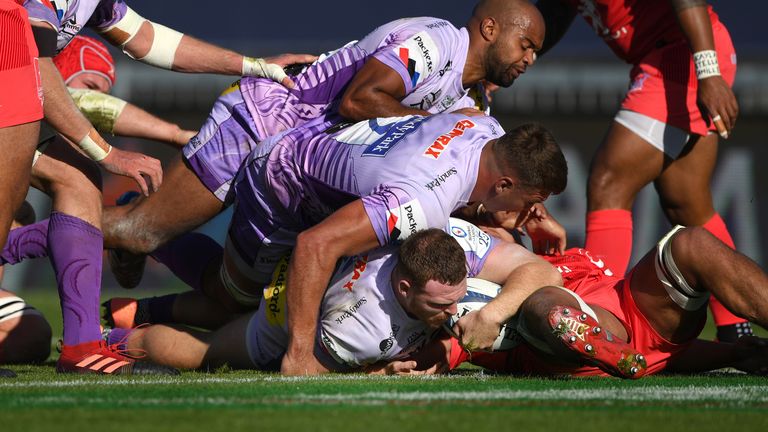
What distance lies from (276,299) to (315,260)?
56cm

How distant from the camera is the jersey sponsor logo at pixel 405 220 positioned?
161 inches

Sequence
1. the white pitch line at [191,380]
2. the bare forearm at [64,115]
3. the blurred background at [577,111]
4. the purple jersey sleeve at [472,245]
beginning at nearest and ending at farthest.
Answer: the white pitch line at [191,380] < the bare forearm at [64,115] < the purple jersey sleeve at [472,245] < the blurred background at [577,111]

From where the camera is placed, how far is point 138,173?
4.34m

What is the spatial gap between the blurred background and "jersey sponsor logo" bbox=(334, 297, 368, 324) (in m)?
7.20

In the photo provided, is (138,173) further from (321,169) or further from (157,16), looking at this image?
(157,16)

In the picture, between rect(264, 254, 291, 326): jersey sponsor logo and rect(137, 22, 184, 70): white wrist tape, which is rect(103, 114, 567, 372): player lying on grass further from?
rect(137, 22, 184, 70): white wrist tape

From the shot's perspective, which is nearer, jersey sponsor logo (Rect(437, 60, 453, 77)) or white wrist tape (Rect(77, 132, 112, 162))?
white wrist tape (Rect(77, 132, 112, 162))

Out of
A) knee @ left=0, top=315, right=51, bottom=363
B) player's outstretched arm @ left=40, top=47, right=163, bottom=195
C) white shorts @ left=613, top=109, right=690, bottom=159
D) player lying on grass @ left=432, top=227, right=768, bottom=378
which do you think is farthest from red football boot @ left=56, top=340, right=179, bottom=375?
white shorts @ left=613, top=109, right=690, bottom=159

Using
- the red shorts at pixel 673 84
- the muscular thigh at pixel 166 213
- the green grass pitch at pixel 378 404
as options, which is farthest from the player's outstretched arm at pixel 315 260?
the red shorts at pixel 673 84

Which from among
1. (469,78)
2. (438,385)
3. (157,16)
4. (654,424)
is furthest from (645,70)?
(157,16)

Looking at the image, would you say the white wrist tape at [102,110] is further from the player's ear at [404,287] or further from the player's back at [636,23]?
the player's back at [636,23]

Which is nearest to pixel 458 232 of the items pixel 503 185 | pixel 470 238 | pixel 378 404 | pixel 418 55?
pixel 470 238

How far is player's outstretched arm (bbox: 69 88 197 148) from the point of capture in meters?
5.59

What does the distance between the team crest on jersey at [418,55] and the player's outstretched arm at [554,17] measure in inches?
47.7
